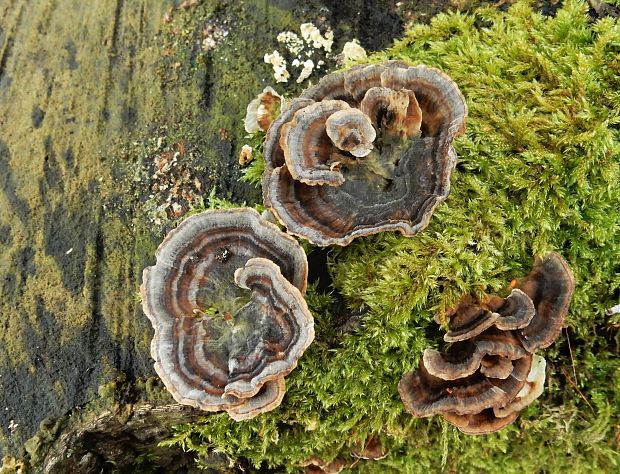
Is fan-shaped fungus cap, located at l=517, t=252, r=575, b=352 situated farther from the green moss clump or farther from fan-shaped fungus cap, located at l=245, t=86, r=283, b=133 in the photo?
fan-shaped fungus cap, located at l=245, t=86, r=283, b=133

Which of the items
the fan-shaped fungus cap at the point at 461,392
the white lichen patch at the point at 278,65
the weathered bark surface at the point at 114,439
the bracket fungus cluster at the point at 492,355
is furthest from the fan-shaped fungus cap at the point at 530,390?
the white lichen patch at the point at 278,65

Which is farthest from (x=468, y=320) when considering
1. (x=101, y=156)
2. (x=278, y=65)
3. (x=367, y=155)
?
(x=101, y=156)

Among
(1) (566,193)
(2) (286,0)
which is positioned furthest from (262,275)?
(2) (286,0)

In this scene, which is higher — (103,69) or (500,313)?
(103,69)

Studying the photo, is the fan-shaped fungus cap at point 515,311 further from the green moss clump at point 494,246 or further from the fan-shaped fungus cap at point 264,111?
the fan-shaped fungus cap at point 264,111

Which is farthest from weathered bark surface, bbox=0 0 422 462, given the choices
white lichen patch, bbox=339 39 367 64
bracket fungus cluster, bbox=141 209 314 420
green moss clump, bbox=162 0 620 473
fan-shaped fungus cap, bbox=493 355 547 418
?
fan-shaped fungus cap, bbox=493 355 547 418

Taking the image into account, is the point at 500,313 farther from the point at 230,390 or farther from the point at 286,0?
the point at 286,0
